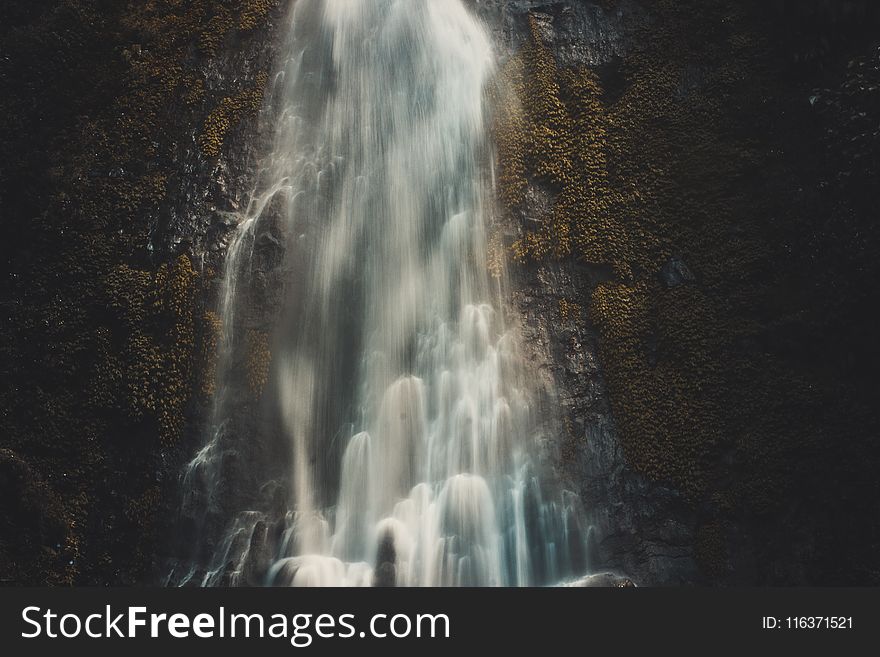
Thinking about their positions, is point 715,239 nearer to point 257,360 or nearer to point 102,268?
point 257,360

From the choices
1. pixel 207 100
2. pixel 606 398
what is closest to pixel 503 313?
pixel 606 398

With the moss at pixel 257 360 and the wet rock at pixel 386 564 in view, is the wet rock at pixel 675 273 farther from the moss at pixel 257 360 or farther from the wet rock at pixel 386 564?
the moss at pixel 257 360

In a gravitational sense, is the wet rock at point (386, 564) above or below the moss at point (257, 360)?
below

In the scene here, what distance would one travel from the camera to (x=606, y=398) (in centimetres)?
1551

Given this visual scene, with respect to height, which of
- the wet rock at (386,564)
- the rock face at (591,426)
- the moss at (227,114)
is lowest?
the wet rock at (386,564)

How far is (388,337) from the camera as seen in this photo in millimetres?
15883

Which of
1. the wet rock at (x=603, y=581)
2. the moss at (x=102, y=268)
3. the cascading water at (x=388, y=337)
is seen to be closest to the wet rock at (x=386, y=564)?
the cascading water at (x=388, y=337)

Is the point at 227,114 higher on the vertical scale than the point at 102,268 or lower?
higher

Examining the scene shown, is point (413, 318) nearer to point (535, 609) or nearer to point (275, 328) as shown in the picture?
point (275, 328)

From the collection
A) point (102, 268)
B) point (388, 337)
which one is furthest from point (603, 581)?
point (102, 268)

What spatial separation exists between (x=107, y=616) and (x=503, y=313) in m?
8.95

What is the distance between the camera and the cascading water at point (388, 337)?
14.2 meters

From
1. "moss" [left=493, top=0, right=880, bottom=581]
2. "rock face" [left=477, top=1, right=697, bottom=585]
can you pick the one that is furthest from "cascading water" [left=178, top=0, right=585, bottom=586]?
"moss" [left=493, top=0, right=880, bottom=581]

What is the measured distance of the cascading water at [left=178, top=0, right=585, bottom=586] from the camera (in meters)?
14.2
